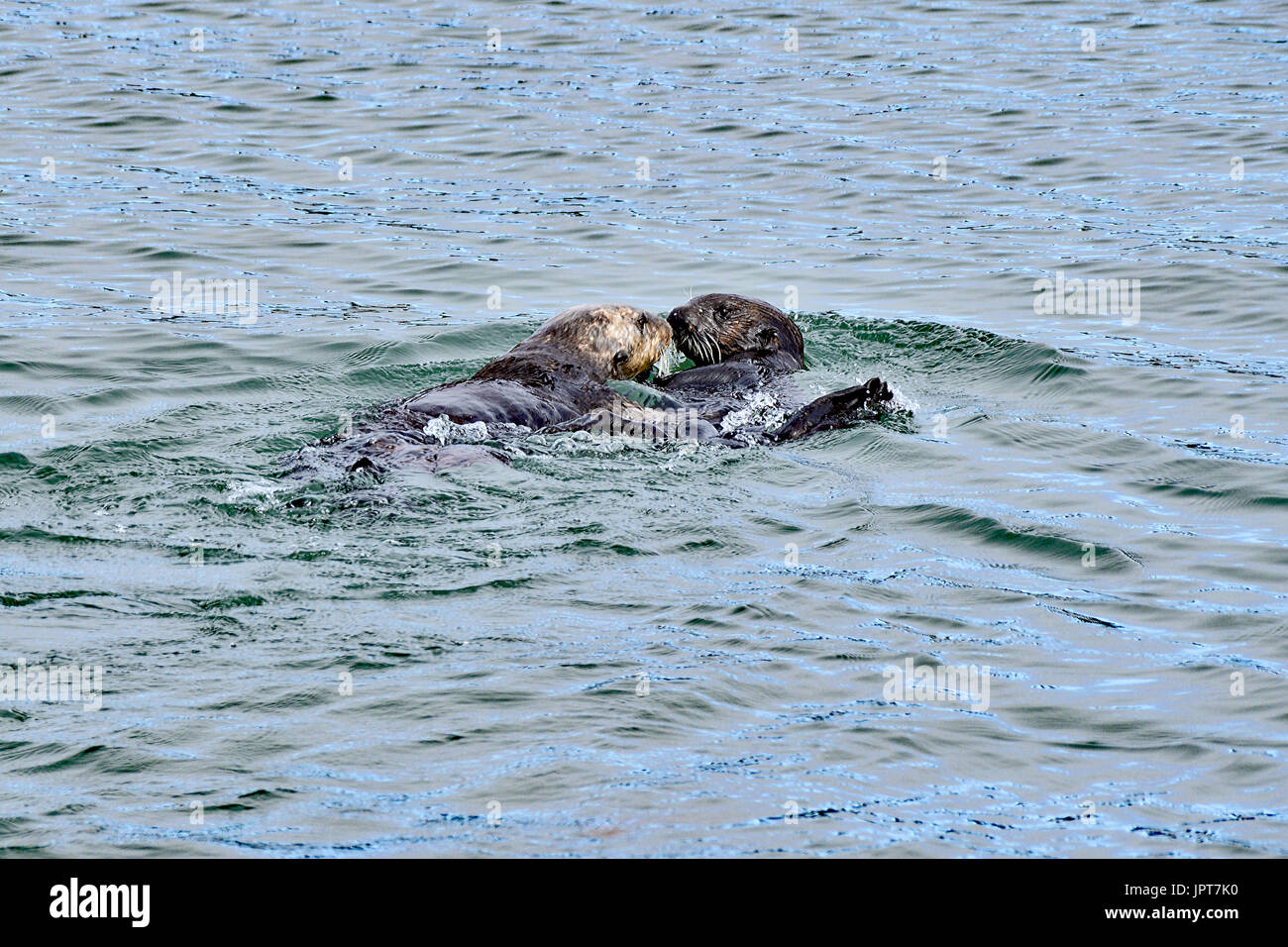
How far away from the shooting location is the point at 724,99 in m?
14.9

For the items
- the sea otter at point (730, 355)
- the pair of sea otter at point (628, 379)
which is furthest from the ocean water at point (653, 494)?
the sea otter at point (730, 355)

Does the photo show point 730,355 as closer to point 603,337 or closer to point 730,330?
point 730,330

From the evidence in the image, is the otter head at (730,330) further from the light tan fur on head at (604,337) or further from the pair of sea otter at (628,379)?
the light tan fur on head at (604,337)

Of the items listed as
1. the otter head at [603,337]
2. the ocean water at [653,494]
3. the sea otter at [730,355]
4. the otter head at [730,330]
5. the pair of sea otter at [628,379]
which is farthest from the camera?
the otter head at [730,330]

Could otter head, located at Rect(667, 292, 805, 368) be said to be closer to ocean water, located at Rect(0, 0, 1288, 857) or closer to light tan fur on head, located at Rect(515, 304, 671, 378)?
light tan fur on head, located at Rect(515, 304, 671, 378)

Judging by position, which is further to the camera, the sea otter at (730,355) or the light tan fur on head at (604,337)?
the sea otter at (730,355)

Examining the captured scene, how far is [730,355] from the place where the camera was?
25.9ft

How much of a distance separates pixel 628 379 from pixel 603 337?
329mm

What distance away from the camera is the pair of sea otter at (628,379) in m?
6.21

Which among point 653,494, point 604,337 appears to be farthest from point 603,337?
point 653,494

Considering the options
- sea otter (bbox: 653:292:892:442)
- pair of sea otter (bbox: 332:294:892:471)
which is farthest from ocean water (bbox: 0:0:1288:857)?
sea otter (bbox: 653:292:892:442)

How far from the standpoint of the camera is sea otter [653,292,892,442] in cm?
740

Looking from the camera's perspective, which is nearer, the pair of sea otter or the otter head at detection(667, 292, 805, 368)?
the pair of sea otter

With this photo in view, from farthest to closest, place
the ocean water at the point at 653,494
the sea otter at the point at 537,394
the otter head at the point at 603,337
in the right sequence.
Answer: the otter head at the point at 603,337
the sea otter at the point at 537,394
the ocean water at the point at 653,494
